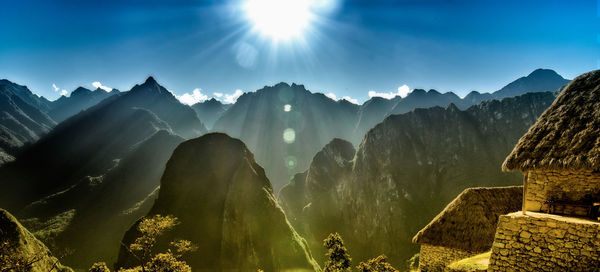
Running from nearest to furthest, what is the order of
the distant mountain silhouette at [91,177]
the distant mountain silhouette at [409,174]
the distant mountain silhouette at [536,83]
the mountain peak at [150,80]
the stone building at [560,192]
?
the stone building at [560,192] → the distant mountain silhouette at [91,177] → the distant mountain silhouette at [409,174] → the distant mountain silhouette at [536,83] → the mountain peak at [150,80]

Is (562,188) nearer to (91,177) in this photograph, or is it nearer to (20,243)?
(20,243)

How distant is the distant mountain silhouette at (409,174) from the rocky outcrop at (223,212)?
39.4 metres

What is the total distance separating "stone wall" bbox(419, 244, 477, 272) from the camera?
18.2m

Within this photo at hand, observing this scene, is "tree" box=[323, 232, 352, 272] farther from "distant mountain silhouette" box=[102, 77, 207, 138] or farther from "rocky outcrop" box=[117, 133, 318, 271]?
"distant mountain silhouette" box=[102, 77, 207, 138]

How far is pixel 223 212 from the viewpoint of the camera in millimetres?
46344

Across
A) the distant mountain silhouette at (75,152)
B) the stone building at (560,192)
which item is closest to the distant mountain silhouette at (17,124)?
the distant mountain silhouette at (75,152)

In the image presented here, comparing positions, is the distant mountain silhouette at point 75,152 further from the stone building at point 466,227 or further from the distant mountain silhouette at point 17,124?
the stone building at point 466,227

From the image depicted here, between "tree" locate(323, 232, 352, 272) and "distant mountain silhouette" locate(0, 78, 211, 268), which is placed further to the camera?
"distant mountain silhouette" locate(0, 78, 211, 268)

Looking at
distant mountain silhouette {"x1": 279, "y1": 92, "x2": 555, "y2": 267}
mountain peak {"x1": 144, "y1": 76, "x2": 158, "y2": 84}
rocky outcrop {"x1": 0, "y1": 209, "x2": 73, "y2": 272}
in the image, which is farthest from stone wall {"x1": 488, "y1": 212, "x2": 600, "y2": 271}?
mountain peak {"x1": 144, "y1": 76, "x2": 158, "y2": 84}

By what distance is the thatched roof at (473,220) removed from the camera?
1825 cm

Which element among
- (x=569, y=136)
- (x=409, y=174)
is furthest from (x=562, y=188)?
(x=409, y=174)

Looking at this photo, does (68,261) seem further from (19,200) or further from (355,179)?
(355,179)

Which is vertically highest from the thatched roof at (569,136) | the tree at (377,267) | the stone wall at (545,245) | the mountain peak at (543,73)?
the mountain peak at (543,73)

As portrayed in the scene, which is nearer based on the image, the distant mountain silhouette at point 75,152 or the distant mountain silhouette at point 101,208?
the distant mountain silhouette at point 101,208
